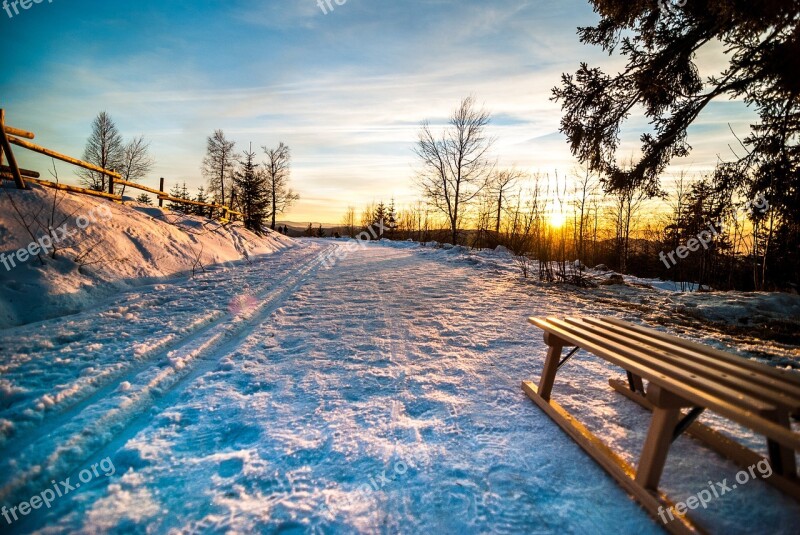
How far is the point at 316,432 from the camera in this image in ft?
6.86

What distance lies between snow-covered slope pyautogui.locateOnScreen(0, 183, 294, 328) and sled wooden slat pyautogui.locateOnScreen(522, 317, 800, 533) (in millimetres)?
6064

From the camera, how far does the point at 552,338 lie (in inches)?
101

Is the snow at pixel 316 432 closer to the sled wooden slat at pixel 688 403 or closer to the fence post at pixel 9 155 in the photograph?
the sled wooden slat at pixel 688 403

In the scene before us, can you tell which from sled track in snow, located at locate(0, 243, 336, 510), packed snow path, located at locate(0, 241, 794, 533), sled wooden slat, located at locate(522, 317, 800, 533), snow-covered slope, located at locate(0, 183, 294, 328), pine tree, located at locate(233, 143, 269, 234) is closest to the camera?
sled wooden slat, located at locate(522, 317, 800, 533)

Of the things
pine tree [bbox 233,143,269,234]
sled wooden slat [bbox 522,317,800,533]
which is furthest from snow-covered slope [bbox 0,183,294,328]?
pine tree [bbox 233,143,269,234]

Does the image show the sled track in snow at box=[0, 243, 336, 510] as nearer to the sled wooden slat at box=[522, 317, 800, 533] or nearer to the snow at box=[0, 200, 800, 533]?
the snow at box=[0, 200, 800, 533]

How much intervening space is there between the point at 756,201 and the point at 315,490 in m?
7.99

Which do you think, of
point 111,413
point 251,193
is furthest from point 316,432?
point 251,193

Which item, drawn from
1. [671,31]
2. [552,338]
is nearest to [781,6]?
[671,31]

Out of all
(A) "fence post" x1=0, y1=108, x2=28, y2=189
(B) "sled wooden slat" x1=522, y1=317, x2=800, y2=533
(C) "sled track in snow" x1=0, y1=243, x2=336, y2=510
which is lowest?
(C) "sled track in snow" x1=0, y1=243, x2=336, y2=510

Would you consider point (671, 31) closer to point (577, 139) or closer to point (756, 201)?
point (577, 139)

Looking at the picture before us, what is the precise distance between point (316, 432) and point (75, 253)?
20.0ft

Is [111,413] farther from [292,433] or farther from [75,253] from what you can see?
[75,253]

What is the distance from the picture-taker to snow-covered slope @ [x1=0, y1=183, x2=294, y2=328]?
4332 mm
